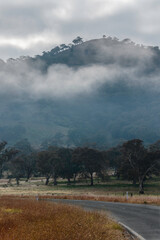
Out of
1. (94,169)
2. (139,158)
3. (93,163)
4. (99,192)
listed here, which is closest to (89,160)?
(93,163)

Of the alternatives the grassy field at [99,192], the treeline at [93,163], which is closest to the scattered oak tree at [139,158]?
the treeline at [93,163]

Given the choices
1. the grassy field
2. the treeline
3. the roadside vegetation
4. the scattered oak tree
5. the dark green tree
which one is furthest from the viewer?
the dark green tree

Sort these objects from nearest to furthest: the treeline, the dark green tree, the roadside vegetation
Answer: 1. the roadside vegetation
2. the treeline
3. the dark green tree

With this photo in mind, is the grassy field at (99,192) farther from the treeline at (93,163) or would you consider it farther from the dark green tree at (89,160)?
the dark green tree at (89,160)

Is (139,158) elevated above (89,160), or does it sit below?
below

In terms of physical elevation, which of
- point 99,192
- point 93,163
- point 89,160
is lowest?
point 99,192

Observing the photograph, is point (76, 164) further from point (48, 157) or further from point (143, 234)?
point (143, 234)

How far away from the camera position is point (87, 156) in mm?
82938

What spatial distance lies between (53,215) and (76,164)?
2865 inches

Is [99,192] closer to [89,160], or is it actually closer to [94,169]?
[94,169]

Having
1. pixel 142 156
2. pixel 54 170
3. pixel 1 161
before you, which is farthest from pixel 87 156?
pixel 1 161

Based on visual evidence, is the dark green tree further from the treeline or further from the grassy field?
the grassy field

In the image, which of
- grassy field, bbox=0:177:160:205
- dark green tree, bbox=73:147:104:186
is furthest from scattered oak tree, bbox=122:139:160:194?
→ dark green tree, bbox=73:147:104:186

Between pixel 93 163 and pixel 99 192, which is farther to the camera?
pixel 93 163
